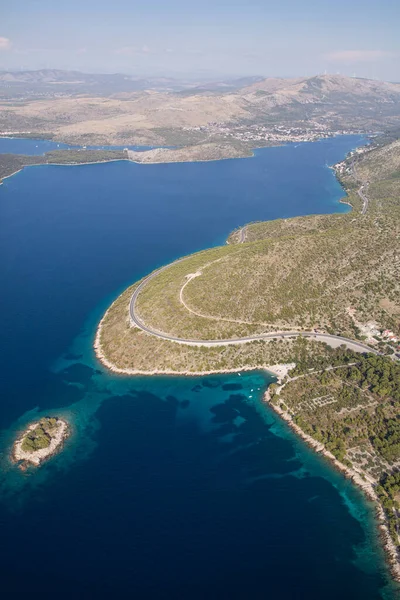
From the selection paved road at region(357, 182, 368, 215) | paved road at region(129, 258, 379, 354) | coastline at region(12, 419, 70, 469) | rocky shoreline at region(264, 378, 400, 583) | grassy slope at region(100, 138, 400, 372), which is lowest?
rocky shoreline at region(264, 378, 400, 583)

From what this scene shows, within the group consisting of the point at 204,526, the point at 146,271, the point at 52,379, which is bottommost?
the point at 204,526

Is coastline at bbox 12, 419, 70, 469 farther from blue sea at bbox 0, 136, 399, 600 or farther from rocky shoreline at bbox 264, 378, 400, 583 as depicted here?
rocky shoreline at bbox 264, 378, 400, 583

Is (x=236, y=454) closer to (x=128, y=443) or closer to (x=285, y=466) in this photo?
(x=285, y=466)

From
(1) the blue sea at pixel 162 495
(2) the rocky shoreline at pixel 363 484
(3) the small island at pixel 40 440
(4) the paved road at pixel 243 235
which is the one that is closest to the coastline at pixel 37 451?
(3) the small island at pixel 40 440

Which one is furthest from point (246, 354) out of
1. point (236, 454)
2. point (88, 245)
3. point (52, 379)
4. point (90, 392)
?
point (88, 245)

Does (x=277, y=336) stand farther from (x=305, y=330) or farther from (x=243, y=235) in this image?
(x=243, y=235)

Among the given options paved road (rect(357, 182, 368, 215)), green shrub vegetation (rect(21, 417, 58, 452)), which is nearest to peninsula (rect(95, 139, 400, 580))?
green shrub vegetation (rect(21, 417, 58, 452))

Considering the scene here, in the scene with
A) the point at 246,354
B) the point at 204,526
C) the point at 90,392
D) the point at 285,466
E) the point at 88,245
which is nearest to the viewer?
the point at 204,526
